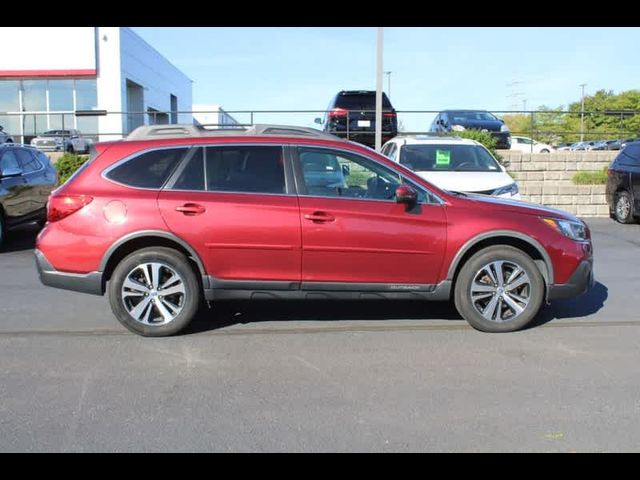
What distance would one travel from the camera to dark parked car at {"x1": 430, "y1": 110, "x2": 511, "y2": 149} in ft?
68.8

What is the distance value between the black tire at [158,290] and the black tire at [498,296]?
2.35 m

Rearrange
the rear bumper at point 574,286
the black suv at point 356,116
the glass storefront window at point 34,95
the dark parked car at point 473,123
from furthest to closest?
1. the glass storefront window at point 34,95
2. the dark parked car at point 473,123
3. the black suv at point 356,116
4. the rear bumper at point 574,286

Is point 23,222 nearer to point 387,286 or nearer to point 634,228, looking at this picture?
point 387,286

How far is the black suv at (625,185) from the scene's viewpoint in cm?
1314

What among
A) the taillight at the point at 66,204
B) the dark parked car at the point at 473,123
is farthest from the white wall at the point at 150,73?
the taillight at the point at 66,204

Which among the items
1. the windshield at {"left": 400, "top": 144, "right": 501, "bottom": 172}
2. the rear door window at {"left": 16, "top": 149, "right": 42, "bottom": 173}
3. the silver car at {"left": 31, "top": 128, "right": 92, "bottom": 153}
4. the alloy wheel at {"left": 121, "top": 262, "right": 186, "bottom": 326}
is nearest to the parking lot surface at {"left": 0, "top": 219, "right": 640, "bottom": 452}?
the alloy wheel at {"left": 121, "top": 262, "right": 186, "bottom": 326}

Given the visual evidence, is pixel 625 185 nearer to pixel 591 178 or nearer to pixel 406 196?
pixel 591 178

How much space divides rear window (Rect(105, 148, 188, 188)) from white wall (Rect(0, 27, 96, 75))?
2452 cm

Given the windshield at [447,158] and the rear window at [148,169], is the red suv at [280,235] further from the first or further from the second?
the windshield at [447,158]

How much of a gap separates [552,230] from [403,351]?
1.80m

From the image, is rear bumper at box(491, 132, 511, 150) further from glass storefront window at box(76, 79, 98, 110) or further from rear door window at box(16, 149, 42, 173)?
glass storefront window at box(76, 79, 98, 110)

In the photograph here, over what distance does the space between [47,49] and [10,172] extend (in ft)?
64.4

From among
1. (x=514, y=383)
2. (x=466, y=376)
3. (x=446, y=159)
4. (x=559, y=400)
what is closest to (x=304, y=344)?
(x=466, y=376)

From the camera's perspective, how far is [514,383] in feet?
15.7
